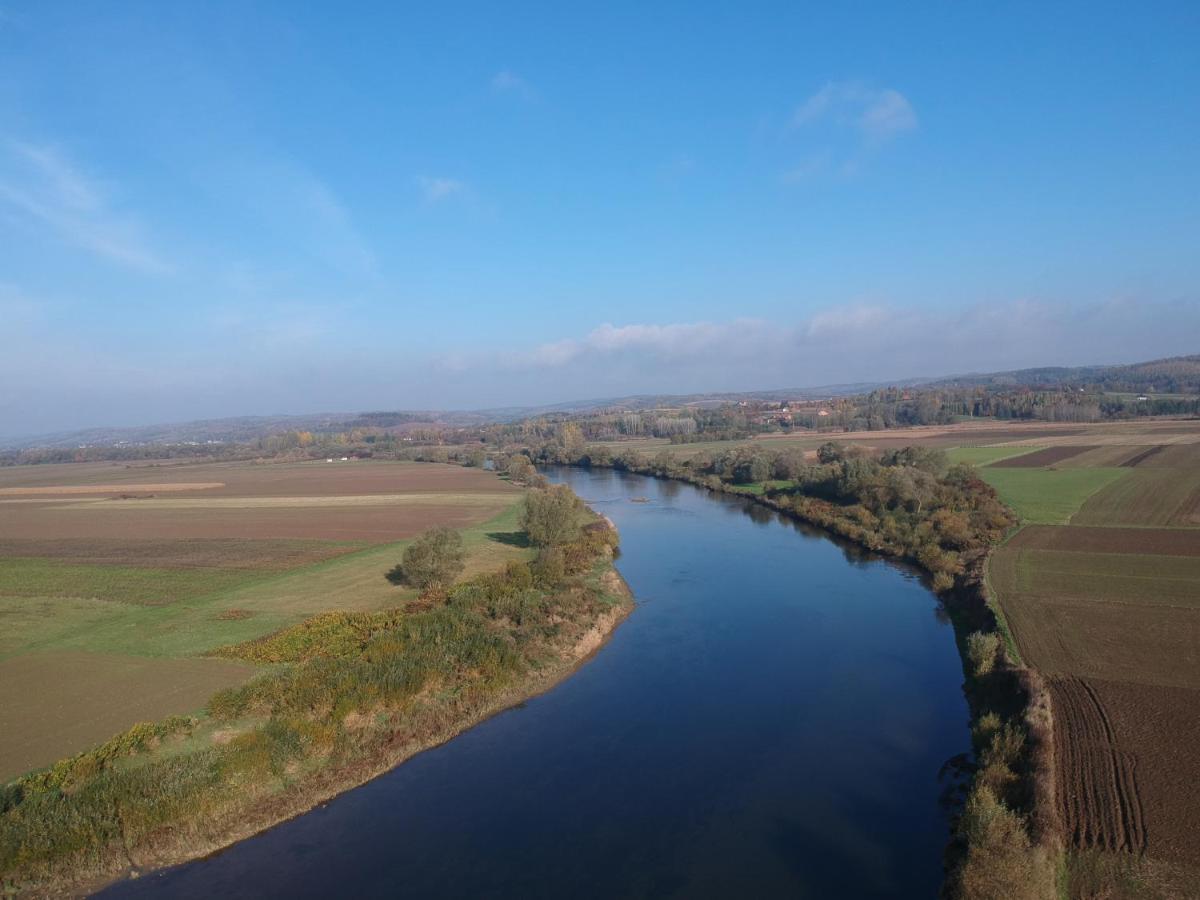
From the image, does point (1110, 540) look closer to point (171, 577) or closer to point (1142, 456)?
point (1142, 456)

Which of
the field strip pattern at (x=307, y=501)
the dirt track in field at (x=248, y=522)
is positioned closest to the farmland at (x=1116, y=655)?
the dirt track in field at (x=248, y=522)

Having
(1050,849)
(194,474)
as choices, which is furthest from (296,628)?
(194,474)

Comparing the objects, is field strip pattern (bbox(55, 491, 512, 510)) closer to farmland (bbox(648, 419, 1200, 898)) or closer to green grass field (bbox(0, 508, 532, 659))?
green grass field (bbox(0, 508, 532, 659))

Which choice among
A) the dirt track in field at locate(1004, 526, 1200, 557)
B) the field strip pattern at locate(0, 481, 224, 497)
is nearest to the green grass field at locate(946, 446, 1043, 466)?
the dirt track in field at locate(1004, 526, 1200, 557)

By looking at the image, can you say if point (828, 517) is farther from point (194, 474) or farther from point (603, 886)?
point (194, 474)

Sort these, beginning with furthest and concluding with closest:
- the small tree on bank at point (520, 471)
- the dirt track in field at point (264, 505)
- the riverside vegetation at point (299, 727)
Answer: the small tree on bank at point (520, 471), the dirt track in field at point (264, 505), the riverside vegetation at point (299, 727)

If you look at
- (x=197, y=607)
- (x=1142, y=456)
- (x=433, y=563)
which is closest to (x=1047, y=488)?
(x=1142, y=456)

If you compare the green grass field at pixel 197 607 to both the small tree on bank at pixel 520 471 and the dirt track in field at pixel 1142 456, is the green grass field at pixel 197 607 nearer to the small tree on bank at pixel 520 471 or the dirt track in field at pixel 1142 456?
the small tree on bank at pixel 520 471
